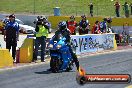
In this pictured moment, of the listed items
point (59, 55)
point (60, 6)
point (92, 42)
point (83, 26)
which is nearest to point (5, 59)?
point (59, 55)

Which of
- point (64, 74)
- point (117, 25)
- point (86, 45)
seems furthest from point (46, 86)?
point (117, 25)

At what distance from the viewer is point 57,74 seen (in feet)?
55.3

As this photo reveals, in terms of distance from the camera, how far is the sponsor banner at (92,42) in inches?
993

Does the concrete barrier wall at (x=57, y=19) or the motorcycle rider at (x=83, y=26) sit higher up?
the concrete barrier wall at (x=57, y=19)

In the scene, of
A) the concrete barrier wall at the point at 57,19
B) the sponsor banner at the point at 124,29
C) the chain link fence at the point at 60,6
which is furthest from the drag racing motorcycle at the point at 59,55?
the chain link fence at the point at 60,6

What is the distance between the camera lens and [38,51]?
2205cm

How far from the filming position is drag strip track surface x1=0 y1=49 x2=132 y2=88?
14.1 m

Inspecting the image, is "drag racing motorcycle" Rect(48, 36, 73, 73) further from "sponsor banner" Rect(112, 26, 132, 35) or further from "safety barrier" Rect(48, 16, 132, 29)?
"safety barrier" Rect(48, 16, 132, 29)

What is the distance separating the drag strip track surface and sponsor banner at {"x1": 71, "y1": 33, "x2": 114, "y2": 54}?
257 centimetres

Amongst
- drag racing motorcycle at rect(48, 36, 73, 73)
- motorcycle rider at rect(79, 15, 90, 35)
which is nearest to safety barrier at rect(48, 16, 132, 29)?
motorcycle rider at rect(79, 15, 90, 35)

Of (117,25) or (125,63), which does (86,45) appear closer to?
(125,63)

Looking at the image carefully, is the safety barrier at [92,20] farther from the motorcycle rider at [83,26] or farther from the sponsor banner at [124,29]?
the motorcycle rider at [83,26]

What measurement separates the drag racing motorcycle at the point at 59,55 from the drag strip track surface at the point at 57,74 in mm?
354

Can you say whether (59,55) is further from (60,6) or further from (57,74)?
(60,6)
